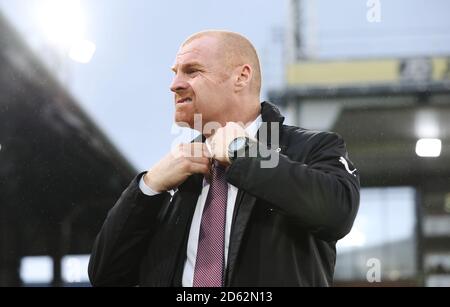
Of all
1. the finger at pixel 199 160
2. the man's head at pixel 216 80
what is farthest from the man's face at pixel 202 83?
the finger at pixel 199 160

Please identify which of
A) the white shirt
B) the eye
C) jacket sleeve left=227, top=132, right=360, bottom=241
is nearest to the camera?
jacket sleeve left=227, top=132, right=360, bottom=241

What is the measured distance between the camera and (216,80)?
121 centimetres

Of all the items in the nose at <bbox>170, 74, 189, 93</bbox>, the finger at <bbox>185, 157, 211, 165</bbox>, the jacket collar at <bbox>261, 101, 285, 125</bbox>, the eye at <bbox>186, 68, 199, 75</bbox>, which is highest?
the eye at <bbox>186, 68, 199, 75</bbox>

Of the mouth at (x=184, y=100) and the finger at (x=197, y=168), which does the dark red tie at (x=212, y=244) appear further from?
the mouth at (x=184, y=100)

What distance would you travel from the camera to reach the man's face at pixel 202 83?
119 cm

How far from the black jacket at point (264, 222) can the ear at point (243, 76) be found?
7 centimetres

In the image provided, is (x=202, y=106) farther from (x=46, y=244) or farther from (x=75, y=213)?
(x=46, y=244)

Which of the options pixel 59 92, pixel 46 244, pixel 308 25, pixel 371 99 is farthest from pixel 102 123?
pixel 371 99

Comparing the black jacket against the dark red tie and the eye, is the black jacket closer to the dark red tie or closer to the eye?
the dark red tie

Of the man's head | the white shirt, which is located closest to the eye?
the man's head

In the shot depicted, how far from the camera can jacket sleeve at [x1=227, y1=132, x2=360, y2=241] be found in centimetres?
101

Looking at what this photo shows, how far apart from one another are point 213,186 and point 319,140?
0.72 ft

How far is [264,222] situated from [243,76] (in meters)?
0.32
